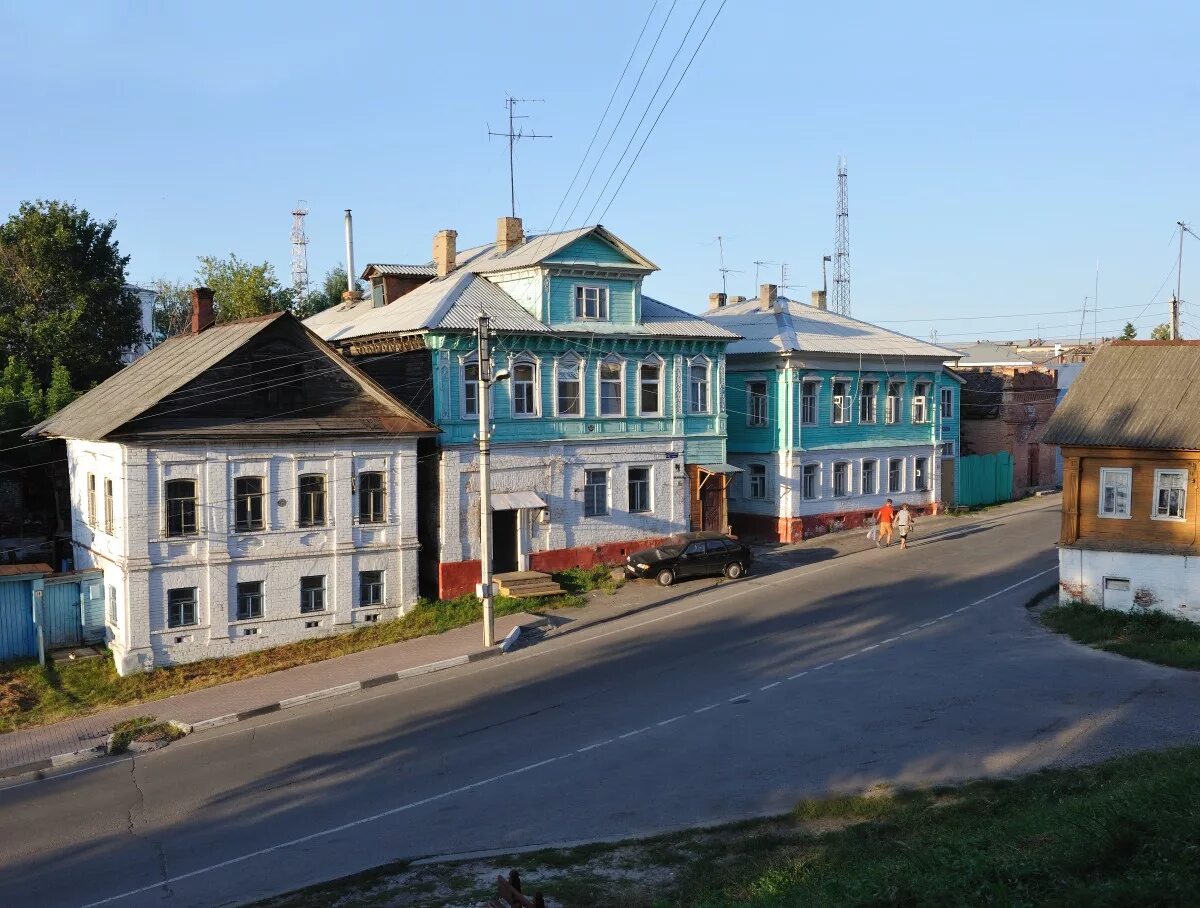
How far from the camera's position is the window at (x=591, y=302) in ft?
107

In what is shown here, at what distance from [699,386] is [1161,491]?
46.8 ft

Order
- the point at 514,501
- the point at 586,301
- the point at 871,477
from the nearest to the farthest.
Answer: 1. the point at 514,501
2. the point at 586,301
3. the point at 871,477

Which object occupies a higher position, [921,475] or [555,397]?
[555,397]

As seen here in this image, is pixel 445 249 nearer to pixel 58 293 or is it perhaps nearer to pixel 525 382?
pixel 525 382

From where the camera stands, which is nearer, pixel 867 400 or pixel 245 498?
pixel 245 498

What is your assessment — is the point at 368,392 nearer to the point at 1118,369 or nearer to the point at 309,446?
the point at 309,446

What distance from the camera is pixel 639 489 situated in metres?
34.2

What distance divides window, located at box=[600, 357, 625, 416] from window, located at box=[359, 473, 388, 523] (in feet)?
25.9

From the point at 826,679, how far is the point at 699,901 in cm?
1110

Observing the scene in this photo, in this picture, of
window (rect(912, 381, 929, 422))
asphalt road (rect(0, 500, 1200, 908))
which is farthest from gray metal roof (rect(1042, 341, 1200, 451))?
window (rect(912, 381, 929, 422))

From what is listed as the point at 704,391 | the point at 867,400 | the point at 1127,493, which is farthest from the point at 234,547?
the point at 867,400

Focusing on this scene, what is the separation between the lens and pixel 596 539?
3306 cm

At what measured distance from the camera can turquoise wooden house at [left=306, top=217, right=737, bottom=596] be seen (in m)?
30.0

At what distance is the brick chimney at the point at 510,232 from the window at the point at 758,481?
1183 cm
